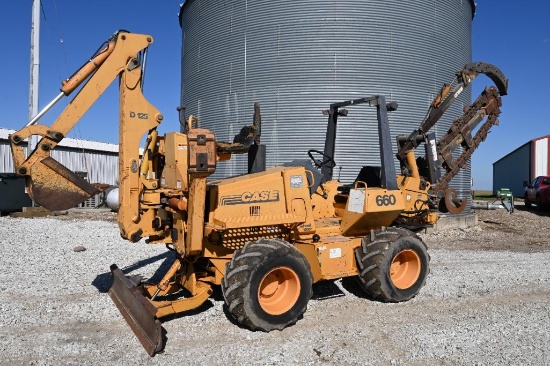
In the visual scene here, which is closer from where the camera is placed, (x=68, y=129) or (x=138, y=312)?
(x=138, y=312)

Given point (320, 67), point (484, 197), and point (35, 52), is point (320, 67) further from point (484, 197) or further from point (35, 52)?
point (484, 197)

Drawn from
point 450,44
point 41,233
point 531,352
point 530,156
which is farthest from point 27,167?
point 530,156

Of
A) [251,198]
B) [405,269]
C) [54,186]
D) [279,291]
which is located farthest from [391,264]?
[54,186]

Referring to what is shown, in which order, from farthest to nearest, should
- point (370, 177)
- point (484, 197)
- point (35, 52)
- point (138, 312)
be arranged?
point (484, 197) → point (35, 52) → point (370, 177) → point (138, 312)

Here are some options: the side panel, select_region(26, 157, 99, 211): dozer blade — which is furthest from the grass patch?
select_region(26, 157, 99, 211): dozer blade

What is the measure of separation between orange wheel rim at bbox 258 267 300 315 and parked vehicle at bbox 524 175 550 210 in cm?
2081

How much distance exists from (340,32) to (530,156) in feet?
96.2

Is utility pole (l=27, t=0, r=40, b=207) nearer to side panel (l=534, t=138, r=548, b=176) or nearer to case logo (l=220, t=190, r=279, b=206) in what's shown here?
case logo (l=220, t=190, r=279, b=206)

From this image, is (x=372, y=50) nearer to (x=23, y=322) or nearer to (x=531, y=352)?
(x=531, y=352)

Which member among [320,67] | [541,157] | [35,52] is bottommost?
[541,157]

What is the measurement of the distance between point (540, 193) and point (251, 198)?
21.1 metres

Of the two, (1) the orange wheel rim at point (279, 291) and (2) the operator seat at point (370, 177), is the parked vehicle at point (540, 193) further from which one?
(1) the orange wheel rim at point (279, 291)

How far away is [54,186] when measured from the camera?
536cm

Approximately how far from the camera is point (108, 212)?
763 inches
